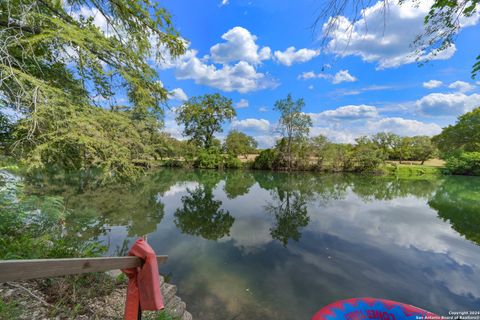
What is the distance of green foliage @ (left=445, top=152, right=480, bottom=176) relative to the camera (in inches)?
1061

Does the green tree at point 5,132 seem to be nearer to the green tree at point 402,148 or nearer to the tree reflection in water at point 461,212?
the tree reflection in water at point 461,212

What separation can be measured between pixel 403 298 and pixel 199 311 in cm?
351

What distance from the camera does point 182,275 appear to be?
444 cm

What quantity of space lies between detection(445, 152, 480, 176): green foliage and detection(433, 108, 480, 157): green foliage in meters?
1.57

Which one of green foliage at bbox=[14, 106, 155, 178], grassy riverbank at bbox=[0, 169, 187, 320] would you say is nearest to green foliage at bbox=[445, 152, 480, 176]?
green foliage at bbox=[14, 106, 155, 178]

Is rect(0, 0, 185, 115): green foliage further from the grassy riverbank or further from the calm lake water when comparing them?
the calm lake water

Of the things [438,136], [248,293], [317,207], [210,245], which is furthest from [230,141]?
[438,136]

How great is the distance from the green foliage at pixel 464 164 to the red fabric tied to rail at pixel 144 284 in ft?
126

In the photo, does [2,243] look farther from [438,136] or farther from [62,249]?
[438,136]

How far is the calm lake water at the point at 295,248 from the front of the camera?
3.86 m

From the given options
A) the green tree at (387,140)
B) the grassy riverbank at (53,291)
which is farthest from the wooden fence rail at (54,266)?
the green tree at (387,140)

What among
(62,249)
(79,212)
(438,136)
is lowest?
(79,212)

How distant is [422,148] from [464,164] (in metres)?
9.47

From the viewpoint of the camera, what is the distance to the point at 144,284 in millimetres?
1356
